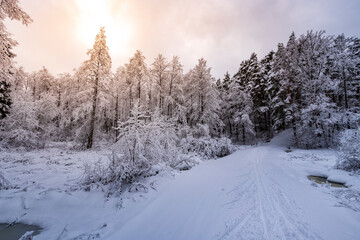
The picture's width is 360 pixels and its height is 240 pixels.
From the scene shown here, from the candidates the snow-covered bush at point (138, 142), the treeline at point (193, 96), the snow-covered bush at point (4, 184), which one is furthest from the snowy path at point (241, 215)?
the treeline at point (193, 96)

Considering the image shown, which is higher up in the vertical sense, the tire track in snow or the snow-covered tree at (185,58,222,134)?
the snow-covered tree at (185,58,222,134)

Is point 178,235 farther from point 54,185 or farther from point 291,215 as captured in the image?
point 54,185

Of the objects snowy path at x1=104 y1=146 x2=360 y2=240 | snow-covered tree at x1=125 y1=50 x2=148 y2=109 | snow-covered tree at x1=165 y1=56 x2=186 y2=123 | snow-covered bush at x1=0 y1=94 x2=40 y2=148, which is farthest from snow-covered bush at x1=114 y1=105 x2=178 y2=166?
snow-covered tree at x1=125 y1=50 x2=148 y2=109

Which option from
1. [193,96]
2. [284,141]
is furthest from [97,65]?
[284,141]

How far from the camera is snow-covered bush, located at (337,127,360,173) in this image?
20.9ft

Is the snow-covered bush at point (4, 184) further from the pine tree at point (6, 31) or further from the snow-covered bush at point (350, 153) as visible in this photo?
the snow-covered bush at point (350, 153)

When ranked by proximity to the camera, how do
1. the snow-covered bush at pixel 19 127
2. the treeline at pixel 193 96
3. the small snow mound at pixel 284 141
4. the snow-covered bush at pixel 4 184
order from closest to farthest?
1. the snow-covered bush at pixel 4 184
2. the snow-covered bush at pixel 19 127
3. the treeline at pixel 193 96
4. the small snow mound at pixel 284 141

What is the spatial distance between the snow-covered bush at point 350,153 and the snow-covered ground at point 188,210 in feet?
4.92

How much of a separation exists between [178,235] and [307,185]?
5.16m

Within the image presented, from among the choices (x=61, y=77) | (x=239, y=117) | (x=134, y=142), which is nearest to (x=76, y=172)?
(x=134, y=142)

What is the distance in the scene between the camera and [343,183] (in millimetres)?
5418

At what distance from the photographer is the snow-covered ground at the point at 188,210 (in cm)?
277

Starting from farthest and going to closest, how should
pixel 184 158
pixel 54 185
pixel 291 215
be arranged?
pixel 184 158, pixel 54 185, pixel 291 215

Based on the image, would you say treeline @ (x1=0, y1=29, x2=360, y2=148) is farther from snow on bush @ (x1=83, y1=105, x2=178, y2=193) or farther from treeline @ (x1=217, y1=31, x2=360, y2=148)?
snow on bush @ (x1=83, y1=105, x2=178, y2=193)
